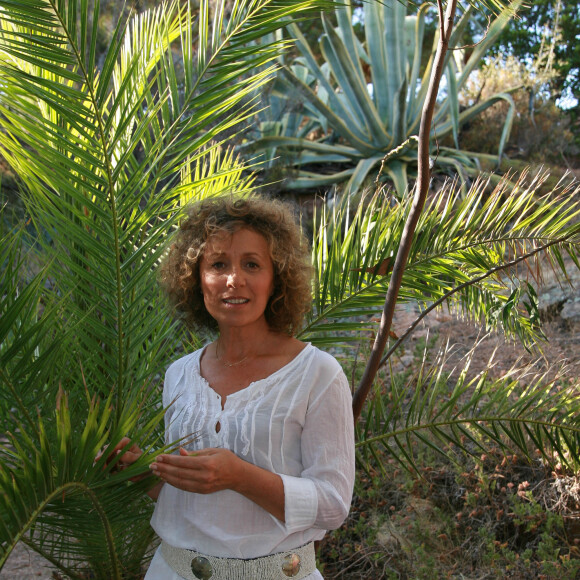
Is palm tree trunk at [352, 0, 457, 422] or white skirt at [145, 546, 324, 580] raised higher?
palm tree trunk at [352, 0, 457, 422]

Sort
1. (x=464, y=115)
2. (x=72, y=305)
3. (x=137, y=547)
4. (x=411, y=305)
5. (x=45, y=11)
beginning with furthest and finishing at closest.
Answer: (x=464, y=115) → (x=411, y=305) → (x=137, y=547) → (x=72, y=305) → (x=45, y=11)

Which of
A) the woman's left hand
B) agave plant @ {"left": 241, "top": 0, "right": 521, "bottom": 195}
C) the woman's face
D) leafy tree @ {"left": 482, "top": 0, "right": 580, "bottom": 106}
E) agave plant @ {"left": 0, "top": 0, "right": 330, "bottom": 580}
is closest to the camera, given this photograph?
the woman's left hand

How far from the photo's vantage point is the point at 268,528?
141 centimetres

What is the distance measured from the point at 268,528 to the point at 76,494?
415 millimetres

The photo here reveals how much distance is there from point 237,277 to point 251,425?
33cm

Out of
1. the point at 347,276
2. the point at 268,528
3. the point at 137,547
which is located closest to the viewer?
the point at 268,528

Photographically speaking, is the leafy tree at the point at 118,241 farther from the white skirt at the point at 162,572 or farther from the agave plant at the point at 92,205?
the white skirt at the point at 162,572

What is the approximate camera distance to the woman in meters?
1.35

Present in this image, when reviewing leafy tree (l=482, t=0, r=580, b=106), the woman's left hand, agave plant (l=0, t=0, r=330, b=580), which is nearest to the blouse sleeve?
the woman's left hand

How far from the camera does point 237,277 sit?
5.05 ft

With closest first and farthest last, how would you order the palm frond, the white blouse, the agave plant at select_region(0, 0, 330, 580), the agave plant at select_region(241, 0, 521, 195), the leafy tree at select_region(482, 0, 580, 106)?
the white blouse, the agave plant at select_region(0, 0, 330, 580), the palm frond, the agave plant at select_region(241, 0, 521, 195), the leafy tree at select_region(482, 0, 580, 106)

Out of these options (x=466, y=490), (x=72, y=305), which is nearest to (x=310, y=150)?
(x=466, y=490)

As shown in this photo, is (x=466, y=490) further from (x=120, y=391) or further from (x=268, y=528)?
(x=268, y=528)

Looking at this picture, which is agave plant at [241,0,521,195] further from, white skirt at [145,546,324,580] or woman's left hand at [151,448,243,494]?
woman's left hand at [151,448,243,494]
